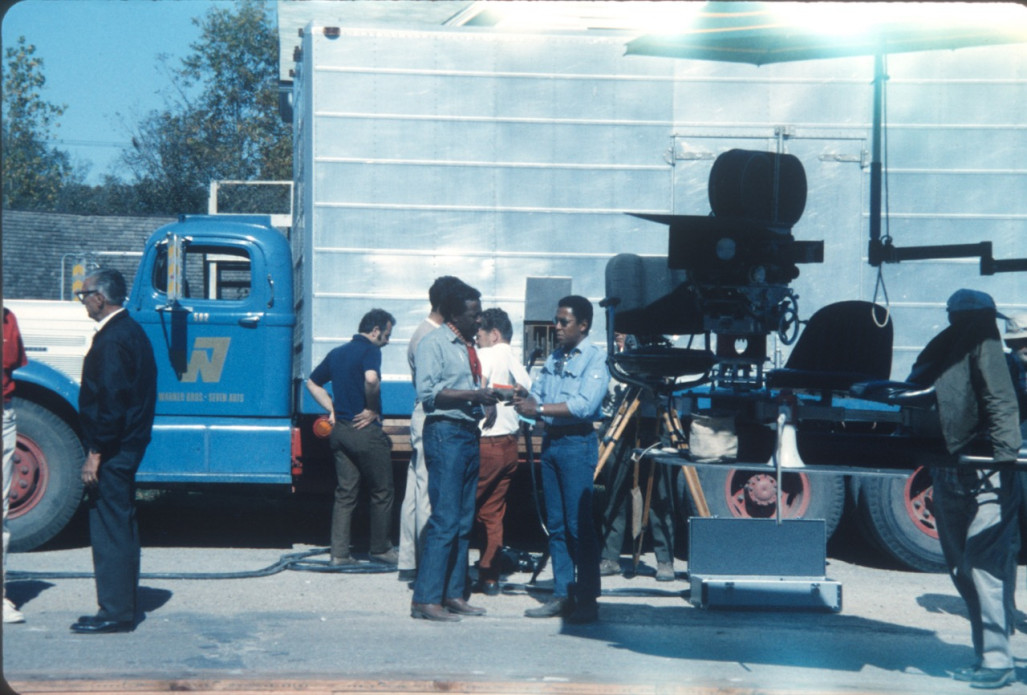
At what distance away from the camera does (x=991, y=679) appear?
19.0 ft

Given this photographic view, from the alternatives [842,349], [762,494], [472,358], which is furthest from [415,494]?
[842,349]

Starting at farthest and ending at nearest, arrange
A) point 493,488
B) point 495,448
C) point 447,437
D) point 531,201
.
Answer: point 531,201 < point 493,488 < point 495,448 < point 447,437

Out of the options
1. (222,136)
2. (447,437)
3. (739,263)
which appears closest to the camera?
(739,263)

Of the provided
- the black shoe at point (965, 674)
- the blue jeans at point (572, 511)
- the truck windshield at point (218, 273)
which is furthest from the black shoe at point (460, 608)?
the truck windshield at point (218, 273)

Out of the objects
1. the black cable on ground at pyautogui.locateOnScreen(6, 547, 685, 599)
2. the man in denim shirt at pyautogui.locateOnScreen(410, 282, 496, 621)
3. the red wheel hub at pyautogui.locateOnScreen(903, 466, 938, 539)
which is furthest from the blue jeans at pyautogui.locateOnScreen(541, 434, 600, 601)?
the red wheel hub at pyautogui.locateOnScreen(903, 466, 938, 539)

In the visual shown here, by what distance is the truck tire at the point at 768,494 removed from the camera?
8711 millimetres

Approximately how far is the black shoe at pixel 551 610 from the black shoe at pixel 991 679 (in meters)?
2.21

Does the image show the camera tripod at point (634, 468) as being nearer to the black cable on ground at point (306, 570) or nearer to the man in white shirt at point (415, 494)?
the black cable on ground at point (306, 570)

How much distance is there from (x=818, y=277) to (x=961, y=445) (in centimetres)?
320

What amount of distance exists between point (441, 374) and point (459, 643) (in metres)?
1.44

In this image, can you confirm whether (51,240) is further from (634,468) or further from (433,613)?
(433,613)

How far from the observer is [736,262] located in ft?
17.8

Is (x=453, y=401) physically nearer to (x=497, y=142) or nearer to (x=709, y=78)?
(x=497, y=142)

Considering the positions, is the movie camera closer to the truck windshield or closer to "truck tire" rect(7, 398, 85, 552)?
the truck windshield
